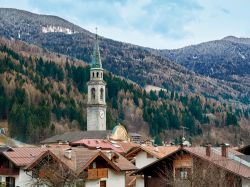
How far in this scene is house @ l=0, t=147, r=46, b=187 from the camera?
52.4m

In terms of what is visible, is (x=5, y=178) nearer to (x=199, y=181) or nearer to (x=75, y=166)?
(x=75, y=166)

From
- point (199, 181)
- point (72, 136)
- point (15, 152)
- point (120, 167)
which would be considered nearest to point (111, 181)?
point (120, 167)

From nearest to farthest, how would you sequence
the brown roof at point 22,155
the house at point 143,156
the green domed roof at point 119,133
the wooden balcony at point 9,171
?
1. the brown roof at point 22,155
2. the wooden balcony at point 9,171
3. the house at point 143,156
4. the green domed roof at point 119,133

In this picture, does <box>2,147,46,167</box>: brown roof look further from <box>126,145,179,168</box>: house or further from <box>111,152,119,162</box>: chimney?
<box>126,145,179,168</box>: house

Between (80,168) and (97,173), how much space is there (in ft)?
7.76

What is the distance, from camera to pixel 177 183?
143 feet

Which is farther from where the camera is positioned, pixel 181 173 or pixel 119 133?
pixel 119 133

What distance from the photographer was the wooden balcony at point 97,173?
169ft

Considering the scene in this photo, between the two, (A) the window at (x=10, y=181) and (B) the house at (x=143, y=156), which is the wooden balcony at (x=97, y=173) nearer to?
(A) the window at (x=10, y=181)

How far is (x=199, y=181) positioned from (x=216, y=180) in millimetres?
1082

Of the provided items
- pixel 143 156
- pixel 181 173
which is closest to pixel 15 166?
pixel 181 173

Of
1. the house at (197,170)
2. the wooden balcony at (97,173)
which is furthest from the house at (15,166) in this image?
the house at (197,170)

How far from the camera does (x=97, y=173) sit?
171ft

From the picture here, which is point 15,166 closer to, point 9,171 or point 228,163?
point 9,171
